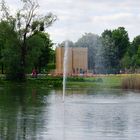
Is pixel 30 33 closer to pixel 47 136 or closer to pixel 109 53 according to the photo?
pixel 109 53

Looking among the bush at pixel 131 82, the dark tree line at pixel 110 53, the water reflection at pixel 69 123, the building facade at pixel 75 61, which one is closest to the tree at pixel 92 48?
the dark tree line at pixel 110 53

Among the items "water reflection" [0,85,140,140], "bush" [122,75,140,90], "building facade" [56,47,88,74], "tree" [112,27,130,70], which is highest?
"tree" [112,27,130,70]

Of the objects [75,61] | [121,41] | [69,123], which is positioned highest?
[121,41]

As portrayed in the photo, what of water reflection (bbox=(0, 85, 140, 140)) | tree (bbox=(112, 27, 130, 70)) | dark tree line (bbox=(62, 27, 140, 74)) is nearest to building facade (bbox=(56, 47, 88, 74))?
dark tree line (bbox=(62, 27, 140, 74))

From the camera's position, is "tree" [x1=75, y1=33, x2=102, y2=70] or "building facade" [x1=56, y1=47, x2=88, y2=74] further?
Result: "tree" [x1=75, y1=33, x2=102, y2=70]

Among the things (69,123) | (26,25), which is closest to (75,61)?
(26,25)

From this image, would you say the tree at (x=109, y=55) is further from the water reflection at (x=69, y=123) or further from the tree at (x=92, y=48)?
the water reflection at (x=69, y=123)

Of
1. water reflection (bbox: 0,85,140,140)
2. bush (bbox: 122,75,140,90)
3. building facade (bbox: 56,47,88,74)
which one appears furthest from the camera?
building facade (bbox: 56,47,88,74)

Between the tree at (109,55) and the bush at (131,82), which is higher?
the tree at (109,55)

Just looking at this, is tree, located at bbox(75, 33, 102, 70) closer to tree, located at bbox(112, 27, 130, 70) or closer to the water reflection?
tree, located at bbox(112, 27, 130, 70)

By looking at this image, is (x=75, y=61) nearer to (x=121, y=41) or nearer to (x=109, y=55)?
(x=109, y=55)

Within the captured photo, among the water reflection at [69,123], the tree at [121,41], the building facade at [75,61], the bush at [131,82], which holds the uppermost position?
the tree at [121,41]

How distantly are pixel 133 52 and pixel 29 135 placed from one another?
101 meters

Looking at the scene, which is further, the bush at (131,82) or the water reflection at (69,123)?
the bush at (131,82)
